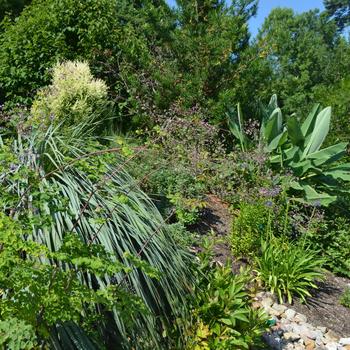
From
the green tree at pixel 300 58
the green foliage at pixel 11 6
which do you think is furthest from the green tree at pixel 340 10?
the green foliage at pixel 11 6

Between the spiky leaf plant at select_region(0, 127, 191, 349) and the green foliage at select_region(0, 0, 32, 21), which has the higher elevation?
the green foliage at select_region(0, 0, 32, 21)

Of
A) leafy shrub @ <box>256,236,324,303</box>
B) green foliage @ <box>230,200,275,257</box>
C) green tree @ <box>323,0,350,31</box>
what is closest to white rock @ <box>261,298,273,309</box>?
leafy shrub @ <box>256,236,324,303</box>

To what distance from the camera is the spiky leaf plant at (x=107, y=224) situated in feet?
9.16

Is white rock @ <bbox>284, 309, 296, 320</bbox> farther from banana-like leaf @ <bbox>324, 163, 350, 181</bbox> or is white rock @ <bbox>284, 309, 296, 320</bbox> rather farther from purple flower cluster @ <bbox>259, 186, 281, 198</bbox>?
banana-like leaf @ <bbox>324, 163, 350, 181</bbox>

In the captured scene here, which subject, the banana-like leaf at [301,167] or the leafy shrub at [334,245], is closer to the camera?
the leafy shrub at [334,245]

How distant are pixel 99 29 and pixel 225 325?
5.09 meters

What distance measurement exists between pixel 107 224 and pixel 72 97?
2889mm

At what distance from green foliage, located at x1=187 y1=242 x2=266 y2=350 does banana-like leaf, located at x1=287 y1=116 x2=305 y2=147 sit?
2.83 m

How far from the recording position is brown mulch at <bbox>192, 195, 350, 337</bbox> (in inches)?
172

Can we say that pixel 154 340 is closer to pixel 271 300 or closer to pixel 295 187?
pixel 271 300

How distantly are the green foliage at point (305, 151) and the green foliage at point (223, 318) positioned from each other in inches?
101

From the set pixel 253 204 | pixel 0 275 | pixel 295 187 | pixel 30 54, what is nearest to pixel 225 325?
pixel 0 275

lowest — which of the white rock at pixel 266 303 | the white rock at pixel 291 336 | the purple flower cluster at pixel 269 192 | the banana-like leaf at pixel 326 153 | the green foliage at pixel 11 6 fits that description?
the white rock at pixel 291 336

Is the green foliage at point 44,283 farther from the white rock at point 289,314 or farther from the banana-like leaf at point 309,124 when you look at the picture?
the banana-like leaf at point 309,124
